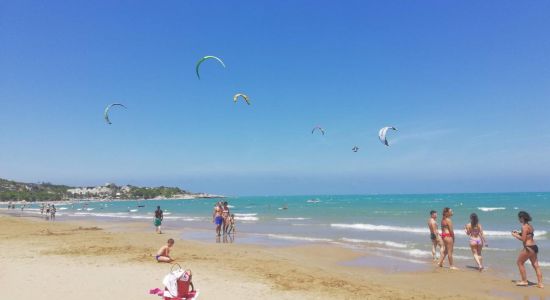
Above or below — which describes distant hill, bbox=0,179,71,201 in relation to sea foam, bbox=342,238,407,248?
above

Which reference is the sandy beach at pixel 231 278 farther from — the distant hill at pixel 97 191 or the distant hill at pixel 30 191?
the distant hill at pixel 97 191

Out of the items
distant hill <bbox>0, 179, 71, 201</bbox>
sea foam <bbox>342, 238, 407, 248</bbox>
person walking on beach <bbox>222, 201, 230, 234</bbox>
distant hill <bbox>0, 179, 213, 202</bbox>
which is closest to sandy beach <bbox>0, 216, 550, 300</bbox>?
sea foam <bbox>342, 238, 407, 248</bbox>

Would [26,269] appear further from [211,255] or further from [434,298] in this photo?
[434,298]

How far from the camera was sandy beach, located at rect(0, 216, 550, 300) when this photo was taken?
819 cm

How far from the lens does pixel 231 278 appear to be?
31.2 feet

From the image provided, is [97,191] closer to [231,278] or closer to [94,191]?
[94,191]

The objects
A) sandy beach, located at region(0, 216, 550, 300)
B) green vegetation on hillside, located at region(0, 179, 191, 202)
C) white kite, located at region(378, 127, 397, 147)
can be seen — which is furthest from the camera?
green vegetation on hillside, located at region(0, 179, 191, 202)

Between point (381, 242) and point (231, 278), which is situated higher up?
point (231, 278)

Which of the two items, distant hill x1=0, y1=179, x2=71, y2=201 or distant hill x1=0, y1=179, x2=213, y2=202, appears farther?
distant hill x1=0, y1=179, x2=213, y2=202

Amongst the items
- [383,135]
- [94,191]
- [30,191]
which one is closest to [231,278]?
[383,135]

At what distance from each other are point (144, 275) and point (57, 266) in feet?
8.38

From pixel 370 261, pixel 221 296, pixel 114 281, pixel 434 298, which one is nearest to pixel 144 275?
pixel 114 281

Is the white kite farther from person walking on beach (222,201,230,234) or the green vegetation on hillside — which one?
the green vegetation on hillside

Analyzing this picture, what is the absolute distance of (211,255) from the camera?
13.2 m
